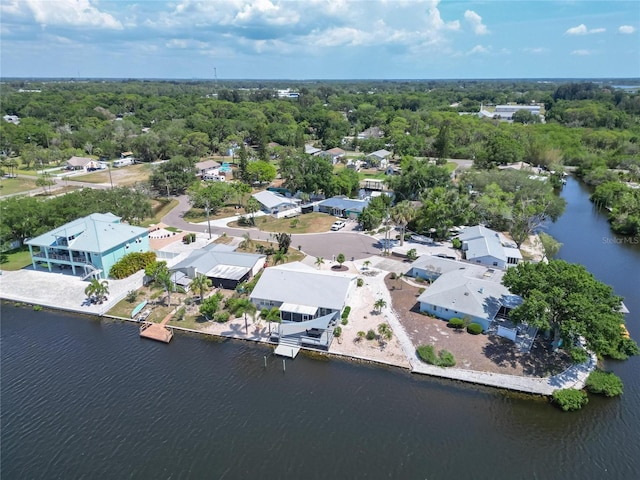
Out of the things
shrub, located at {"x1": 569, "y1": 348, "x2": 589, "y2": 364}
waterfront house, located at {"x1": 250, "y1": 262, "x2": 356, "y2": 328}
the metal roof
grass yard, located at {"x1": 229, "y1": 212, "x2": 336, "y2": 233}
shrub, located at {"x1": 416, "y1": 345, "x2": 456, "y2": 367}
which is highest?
the metal roof

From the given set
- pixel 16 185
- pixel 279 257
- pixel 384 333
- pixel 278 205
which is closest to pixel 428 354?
pixel 384 333

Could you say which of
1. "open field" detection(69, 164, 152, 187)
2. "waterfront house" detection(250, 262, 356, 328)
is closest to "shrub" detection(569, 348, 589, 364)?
"waterfront house" detection(250, 262, 356, 328)

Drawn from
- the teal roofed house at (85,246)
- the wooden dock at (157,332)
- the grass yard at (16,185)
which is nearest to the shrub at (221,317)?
the wooden dock at (157,332)

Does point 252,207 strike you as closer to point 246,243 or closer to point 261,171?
point 246,243

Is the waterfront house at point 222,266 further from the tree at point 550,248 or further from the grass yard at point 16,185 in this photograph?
the grass yard at point 16,185

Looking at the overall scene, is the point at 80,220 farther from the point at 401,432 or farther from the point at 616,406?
the point at 616,406

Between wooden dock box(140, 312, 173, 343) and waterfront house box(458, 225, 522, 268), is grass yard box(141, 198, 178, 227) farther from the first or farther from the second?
waterfront house box(458, 225, 522, 268)
